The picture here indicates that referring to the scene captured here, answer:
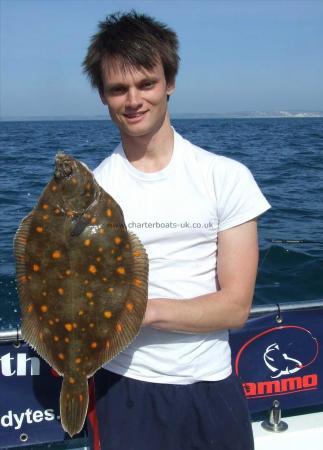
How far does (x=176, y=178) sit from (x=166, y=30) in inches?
27.1

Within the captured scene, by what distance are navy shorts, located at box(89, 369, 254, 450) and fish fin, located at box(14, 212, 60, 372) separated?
40 cm

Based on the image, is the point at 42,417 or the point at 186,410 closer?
the point at 186,410

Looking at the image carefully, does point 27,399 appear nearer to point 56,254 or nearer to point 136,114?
point 56,254

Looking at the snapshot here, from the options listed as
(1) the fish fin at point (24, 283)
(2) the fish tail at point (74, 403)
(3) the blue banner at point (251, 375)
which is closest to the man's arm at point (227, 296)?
(2) the fish tail at point (74, 403)

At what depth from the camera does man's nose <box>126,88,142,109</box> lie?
91.5 inches

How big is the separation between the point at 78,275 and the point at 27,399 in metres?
1.36

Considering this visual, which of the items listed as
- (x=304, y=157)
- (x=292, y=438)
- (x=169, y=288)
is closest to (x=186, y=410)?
(x=169, y=288)

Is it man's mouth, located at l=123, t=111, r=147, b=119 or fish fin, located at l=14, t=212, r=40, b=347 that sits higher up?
man's mouth, located at l=123, t=111, r=147, b=119

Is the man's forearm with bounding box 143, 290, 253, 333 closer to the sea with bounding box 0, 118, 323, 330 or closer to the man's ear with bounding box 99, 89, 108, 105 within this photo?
the man's ear with bounding box 99, 89, 108, 105

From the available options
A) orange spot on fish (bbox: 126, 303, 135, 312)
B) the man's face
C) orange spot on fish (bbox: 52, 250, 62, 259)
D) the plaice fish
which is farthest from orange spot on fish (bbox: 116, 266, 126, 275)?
the man's face

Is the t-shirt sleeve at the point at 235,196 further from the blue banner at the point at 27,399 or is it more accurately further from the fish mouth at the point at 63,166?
the blue banner at the point at 27,399

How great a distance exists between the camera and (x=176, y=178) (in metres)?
2.46

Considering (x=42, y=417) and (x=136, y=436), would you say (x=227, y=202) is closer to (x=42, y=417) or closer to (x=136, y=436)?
(x=136, y=436)

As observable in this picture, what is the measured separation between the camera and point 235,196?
2363 mm
